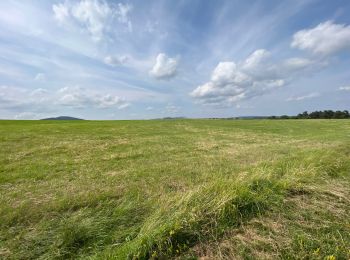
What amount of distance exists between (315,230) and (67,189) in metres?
6.55

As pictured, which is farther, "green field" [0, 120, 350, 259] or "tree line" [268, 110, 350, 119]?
"tree line" [268, 110, 350, 119]

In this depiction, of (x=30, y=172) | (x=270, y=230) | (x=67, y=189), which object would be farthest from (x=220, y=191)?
(x=30, y=172)

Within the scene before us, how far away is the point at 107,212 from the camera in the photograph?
600 centimetres

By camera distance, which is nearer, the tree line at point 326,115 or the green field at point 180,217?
the green field at point 180,217

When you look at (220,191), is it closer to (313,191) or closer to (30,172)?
(313,191)

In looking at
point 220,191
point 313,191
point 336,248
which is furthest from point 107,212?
point 313,191

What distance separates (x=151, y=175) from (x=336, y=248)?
6.44m

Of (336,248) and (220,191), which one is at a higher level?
(220,191)

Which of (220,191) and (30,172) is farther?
(30,172)

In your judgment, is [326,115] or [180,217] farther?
[326,115]

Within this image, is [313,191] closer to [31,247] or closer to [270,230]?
[270,230]

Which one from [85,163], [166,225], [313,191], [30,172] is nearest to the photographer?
[166,225]

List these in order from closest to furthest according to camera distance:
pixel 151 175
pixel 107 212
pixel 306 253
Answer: pixel 306 253 < pixel 107 212 < pixel 151 175

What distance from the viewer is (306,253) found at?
14.2ft
